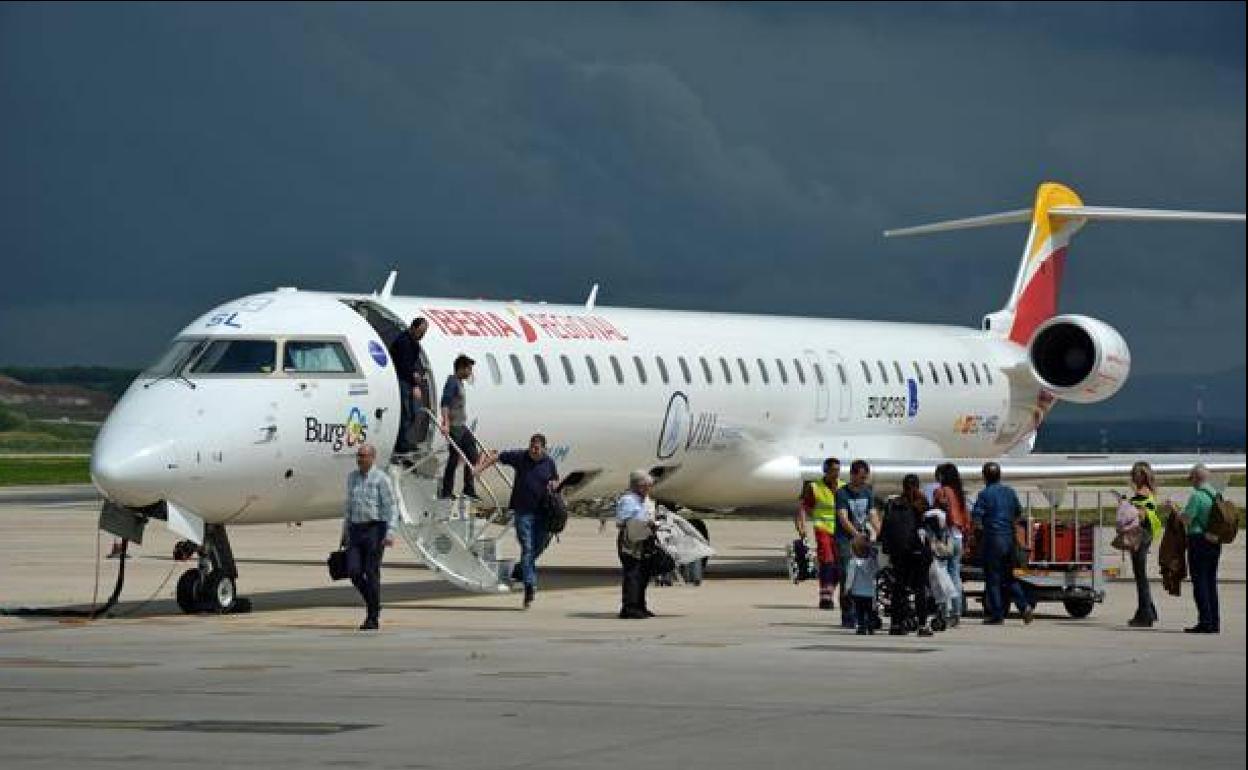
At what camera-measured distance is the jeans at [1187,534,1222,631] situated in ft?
77.3

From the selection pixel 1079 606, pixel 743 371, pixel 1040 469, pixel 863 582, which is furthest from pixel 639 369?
pixel 863 582

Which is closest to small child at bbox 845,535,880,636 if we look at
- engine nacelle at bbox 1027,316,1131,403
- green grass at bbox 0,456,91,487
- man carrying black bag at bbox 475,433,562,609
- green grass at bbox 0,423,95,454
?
man carrying black bag at bbox 475,433,562,609

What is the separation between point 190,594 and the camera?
82.8ft

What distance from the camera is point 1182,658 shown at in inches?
805

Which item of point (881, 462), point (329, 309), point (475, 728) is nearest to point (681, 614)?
point (329, 309)

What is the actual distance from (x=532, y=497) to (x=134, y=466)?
4.89 meters

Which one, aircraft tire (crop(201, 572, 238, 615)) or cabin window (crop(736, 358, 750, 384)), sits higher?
cabin window (crop(736, 358, 750, 384))

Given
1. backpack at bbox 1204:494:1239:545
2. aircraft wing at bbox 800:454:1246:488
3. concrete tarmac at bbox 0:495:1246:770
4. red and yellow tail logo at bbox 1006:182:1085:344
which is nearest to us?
concrete tarmac at bbox 0:495:1246:770

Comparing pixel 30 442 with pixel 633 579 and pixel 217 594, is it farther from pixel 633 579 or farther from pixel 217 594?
pixel 633 579

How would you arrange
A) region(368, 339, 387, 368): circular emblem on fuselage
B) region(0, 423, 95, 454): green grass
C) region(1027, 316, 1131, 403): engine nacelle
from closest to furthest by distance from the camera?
region(368, 339, 387, 368): circular emblem on fuselage → region(1027, 316, 1131, 403): engine nacelle → region(0, 423, 95, 454): green grass

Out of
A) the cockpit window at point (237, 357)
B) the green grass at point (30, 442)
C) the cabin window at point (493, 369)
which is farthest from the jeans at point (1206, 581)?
the green grass at point (30, 442)

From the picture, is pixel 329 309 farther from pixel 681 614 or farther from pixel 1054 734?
pixel 1054 734

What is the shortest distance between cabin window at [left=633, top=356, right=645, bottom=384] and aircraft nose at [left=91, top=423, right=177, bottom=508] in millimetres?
8744

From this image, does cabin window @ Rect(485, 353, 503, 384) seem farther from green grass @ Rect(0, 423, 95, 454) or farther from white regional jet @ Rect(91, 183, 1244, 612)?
green grass @ Rect(0, 423, 95, 454)
